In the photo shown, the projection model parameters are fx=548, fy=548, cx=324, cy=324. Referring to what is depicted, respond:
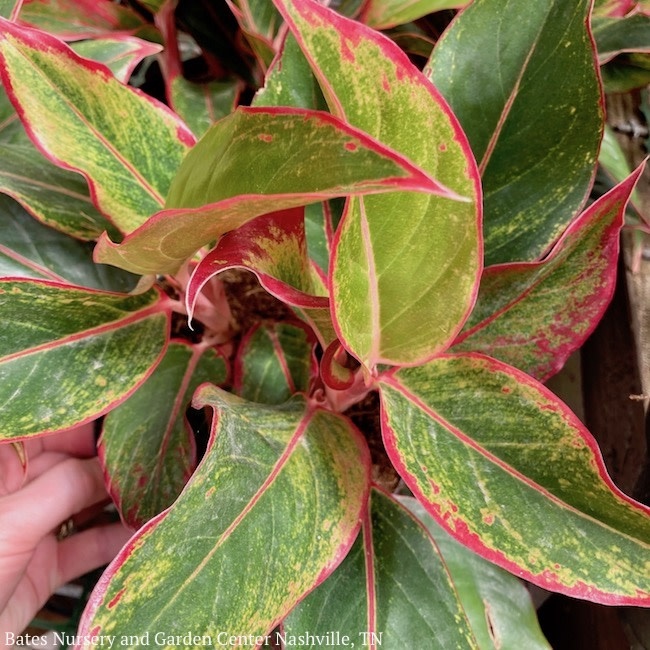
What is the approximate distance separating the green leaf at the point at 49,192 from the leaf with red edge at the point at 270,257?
10.2 inches

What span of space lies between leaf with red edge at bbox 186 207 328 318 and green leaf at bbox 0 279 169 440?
180 millimetres

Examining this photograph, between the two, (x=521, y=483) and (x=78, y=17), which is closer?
(x=521, y=483)

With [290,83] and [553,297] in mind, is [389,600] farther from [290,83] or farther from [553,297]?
[290,83]

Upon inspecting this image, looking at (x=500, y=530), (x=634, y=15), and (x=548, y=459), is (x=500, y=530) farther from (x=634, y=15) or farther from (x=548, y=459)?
(x=634, y=15)

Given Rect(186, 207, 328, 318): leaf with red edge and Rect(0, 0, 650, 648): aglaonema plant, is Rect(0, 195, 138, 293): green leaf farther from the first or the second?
Rect(186, 207, 328, 318): leaf with red edge

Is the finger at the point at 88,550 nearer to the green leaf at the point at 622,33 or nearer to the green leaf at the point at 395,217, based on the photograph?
the green leaf at the point at 395,217

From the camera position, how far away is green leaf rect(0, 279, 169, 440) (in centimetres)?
46

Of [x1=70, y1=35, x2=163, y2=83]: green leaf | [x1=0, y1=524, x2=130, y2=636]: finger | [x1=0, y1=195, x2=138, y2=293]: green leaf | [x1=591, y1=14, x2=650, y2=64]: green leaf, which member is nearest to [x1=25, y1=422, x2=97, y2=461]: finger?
[x1=0, y1=524, x2=130, y2=636]: finger

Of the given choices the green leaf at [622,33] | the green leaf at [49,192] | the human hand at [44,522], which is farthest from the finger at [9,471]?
the green leaf at [622,33]

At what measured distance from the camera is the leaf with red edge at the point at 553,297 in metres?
0.46

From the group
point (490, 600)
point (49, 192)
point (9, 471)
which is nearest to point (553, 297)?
point (490, 600)

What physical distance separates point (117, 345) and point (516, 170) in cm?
43

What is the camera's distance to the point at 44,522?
589mm

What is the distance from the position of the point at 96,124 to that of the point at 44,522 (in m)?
0.42
